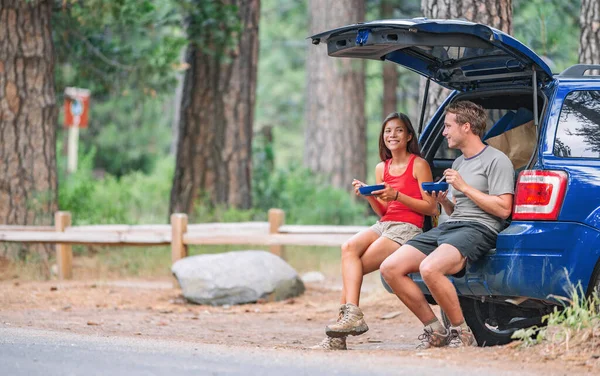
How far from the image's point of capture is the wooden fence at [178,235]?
11781 millimetres

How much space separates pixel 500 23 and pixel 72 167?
13915 millimetres

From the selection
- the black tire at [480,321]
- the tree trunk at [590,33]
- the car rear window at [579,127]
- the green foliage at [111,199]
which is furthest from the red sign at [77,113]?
the car rear window at [579,127]

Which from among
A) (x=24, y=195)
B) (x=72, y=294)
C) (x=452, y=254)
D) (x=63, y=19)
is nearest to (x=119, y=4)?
(x=63, y=19)

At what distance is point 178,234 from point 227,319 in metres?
2.36

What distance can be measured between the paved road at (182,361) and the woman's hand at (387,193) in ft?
3.55

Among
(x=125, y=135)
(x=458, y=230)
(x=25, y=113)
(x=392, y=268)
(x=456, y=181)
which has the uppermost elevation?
(x=125, y=135)

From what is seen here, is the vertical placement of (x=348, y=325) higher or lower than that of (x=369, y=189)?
lower

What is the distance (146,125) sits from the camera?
105 feet

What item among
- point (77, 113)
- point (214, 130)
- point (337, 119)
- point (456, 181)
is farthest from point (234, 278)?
point (77, 113)

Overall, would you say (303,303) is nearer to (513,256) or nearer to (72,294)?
(72,294)

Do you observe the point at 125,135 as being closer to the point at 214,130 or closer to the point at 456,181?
the point at 214,130

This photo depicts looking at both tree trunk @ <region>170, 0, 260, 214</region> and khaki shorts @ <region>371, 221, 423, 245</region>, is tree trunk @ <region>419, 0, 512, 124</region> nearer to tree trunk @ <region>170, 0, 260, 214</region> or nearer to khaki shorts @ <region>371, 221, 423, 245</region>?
khaki shorts @ <region>371, 221, 423, 245</region>

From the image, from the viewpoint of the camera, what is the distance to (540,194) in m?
6.18

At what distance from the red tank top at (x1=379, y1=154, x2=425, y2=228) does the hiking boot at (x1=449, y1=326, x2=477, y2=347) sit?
34.3 inches
